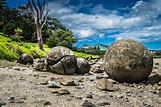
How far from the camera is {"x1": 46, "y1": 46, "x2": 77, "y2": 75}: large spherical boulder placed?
15.5 m

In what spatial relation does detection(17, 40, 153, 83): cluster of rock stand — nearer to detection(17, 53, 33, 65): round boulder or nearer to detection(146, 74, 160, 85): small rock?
detection(146, 74, 160, 85): small rock

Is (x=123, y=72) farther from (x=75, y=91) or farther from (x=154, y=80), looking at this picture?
(x=75, y=91)

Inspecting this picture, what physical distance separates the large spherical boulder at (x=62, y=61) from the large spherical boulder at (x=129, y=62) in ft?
11.7

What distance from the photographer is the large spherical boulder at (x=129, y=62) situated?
12.1 m

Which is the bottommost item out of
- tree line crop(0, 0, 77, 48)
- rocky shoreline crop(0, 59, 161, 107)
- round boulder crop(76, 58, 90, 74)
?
rocky shoreline crop(0, 59, 161, 107)

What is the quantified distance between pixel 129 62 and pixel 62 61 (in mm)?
4873

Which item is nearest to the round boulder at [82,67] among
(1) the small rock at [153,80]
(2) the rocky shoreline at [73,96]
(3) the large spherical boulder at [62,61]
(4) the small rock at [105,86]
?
(3) the large spherical boulder at [62,61]

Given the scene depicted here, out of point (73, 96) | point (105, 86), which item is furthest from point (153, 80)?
point (73, 96)

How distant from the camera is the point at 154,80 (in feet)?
42.1

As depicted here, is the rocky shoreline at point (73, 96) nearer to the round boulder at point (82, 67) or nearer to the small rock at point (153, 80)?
the small rock at point (153, 80)

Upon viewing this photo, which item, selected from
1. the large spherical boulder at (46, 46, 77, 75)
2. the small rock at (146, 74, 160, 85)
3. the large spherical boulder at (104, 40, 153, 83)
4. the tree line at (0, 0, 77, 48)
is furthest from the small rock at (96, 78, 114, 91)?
the tree line at (0, 0, 77, 48)

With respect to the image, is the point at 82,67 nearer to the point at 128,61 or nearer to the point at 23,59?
the point at 128,61

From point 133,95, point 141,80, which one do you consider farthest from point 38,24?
point 133,95

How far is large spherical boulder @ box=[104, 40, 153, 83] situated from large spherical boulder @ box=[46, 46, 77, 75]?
3555 millimetres
